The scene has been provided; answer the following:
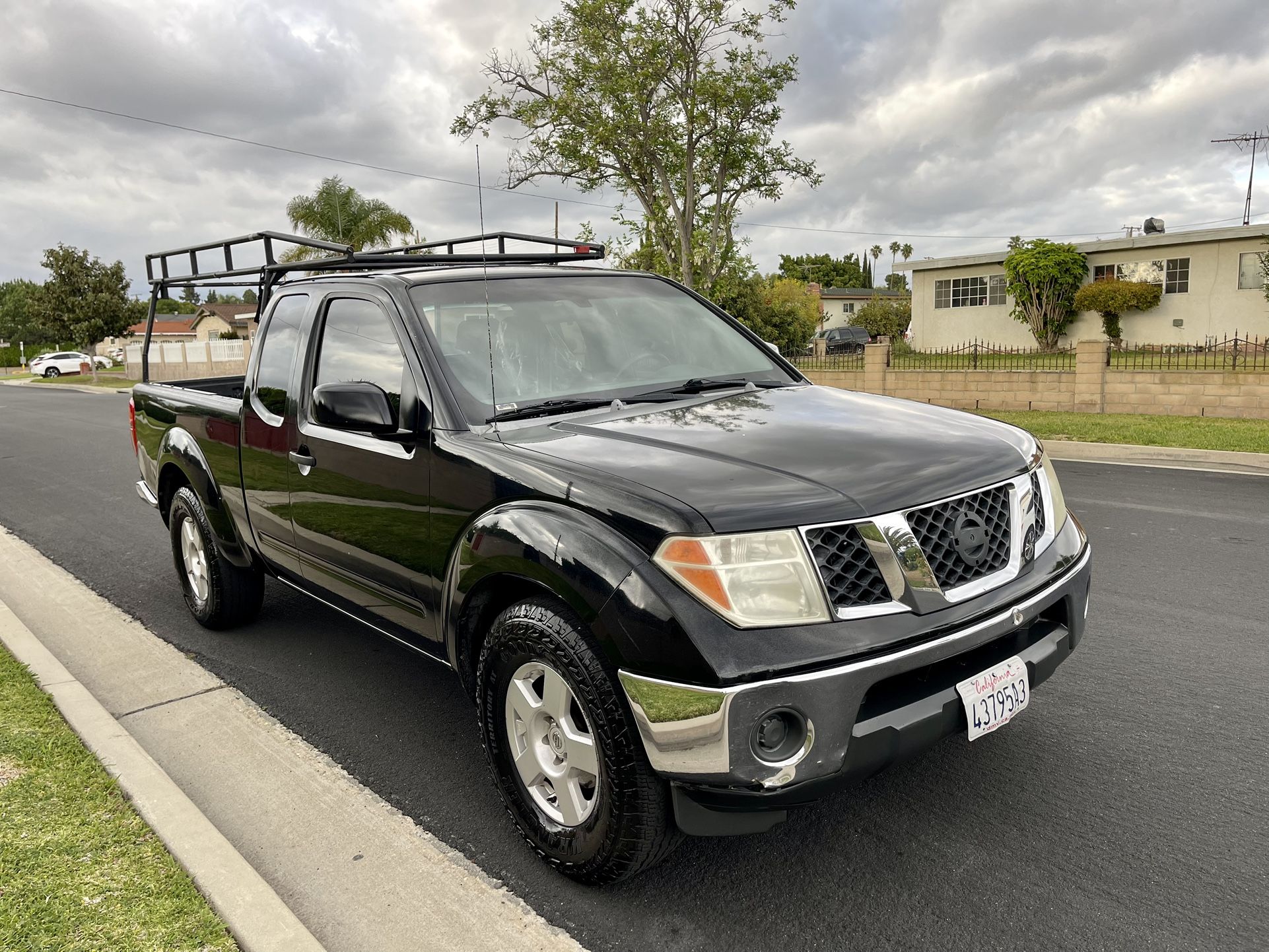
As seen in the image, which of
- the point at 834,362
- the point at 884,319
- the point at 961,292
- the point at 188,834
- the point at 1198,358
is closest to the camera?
the point at 188,834

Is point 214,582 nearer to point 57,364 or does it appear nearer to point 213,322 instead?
point 57,364

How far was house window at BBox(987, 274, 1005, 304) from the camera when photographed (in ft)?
100

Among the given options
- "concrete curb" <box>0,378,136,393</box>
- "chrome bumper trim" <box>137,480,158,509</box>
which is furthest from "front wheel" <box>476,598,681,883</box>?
"concrete curb" <box>0,378,136,393</box>

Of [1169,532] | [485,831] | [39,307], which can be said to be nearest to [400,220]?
[39,307]

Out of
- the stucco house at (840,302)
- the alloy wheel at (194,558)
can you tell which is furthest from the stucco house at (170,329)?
the alloy wheel at (194,558)

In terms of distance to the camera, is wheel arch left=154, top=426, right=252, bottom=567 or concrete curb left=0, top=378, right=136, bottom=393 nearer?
wheel arch left=154, top=426, right=252, bottom=567

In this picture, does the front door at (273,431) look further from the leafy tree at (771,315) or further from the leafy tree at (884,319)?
the leafy tree at (884,319)

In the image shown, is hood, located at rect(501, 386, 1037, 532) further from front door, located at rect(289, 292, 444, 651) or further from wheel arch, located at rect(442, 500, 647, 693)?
front door, located at rect(289, 292, 444, 651)

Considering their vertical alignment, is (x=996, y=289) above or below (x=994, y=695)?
above

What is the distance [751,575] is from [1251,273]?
28608mm

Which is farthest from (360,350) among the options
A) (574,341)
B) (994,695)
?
(994,695)

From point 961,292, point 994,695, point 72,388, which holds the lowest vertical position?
point 72,388

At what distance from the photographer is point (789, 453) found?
2.82 meters

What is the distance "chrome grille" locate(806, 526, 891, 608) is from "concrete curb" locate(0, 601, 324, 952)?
66.4 inches
